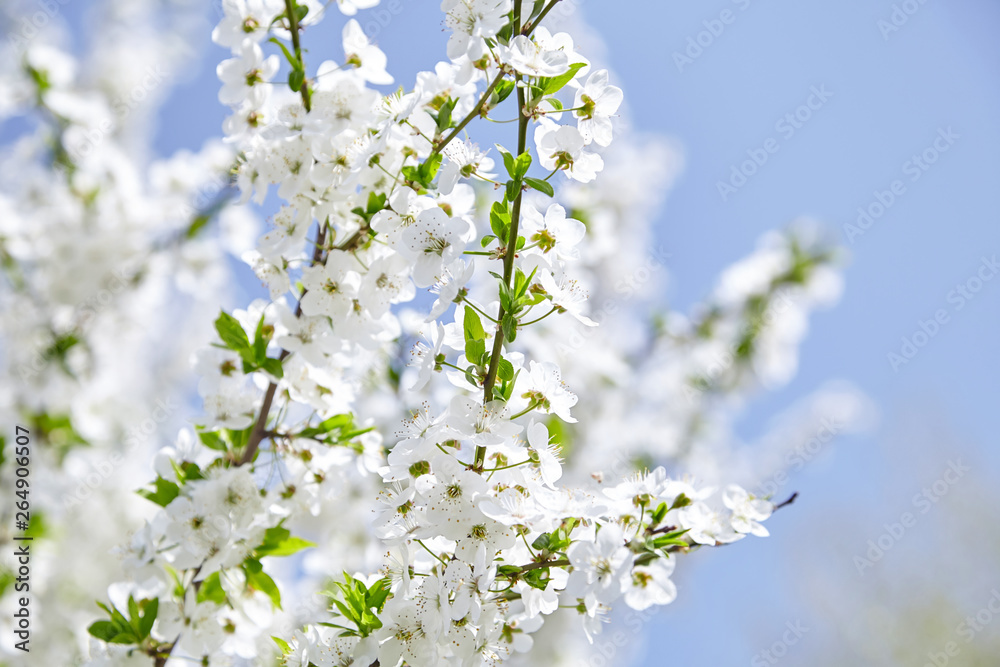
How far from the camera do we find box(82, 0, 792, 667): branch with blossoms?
1.04 metres

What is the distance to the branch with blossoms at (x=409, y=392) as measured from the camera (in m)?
1.04

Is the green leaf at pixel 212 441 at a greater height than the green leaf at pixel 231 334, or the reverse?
the green leaf at pixel 231 334

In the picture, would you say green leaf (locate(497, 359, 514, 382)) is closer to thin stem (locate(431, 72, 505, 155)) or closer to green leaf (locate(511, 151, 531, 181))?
green leaf (locate(511, 151, 531, 181))

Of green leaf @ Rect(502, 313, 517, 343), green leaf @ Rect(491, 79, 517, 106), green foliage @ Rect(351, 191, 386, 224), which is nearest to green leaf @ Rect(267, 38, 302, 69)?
green foliage @ Rect(351, 191, 386, 224)

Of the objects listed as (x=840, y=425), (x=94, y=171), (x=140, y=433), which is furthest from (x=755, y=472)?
(x=94, y=171)

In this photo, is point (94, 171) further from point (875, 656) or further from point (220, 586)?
point (875, 656)

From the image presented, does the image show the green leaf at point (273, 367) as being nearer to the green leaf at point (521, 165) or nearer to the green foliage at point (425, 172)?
the green foliage at point (425, 172)

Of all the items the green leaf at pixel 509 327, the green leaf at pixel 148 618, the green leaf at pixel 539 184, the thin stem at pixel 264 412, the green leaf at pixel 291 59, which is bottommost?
the green leaf at pixel 509 327

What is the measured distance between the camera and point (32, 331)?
3.11 meters

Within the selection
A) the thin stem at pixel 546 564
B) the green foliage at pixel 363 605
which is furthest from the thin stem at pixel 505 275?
the green foliage at pixel 363 605

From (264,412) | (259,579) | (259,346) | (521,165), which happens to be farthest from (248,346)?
(521,165)

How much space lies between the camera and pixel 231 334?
1.34 m

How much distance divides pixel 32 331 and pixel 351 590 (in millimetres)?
2766

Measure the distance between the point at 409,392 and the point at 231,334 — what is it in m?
0.42
